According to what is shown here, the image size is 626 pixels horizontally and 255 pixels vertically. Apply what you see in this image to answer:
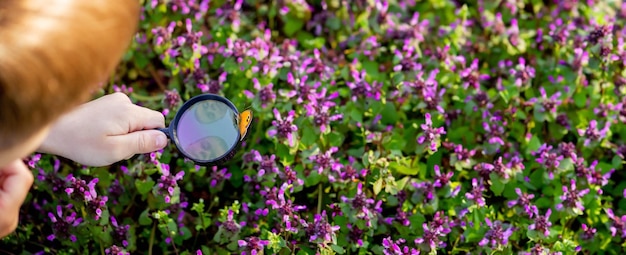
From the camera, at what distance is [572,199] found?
265cm

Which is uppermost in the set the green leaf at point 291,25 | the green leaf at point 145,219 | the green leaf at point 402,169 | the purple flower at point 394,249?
the green leaf at point 291,25

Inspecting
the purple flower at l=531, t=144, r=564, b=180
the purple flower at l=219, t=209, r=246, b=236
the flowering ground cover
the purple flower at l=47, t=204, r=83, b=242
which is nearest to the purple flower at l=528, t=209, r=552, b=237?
the flowering ground cover

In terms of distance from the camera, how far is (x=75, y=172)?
9.06ft

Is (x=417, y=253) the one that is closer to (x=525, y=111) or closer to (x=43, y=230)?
(x=525, y=111)

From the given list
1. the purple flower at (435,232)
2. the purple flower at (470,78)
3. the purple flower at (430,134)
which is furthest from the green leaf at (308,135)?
the purple flower at (470,78)

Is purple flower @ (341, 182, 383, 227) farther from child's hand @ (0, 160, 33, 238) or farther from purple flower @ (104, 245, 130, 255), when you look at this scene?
child's hand @ (0, 160, 33, 238)

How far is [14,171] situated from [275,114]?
3.53 ft

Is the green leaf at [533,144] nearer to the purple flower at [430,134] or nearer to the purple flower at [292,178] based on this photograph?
the purple flower at [430,134]

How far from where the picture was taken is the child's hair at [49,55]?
3.77 ft

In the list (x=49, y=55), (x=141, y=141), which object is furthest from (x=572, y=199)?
(x=49, y=55)

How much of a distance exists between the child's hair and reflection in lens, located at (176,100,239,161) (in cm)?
88

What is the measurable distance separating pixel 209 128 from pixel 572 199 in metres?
1.27

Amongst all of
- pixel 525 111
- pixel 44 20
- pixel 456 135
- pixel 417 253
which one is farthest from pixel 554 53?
pixel 44 20

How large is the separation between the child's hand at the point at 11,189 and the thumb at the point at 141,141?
1.01 feet
